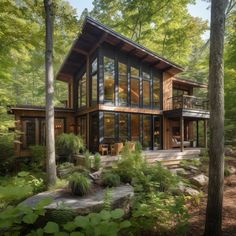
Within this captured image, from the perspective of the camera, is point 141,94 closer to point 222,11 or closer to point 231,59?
point 231,59

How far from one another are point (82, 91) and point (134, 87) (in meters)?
3.74

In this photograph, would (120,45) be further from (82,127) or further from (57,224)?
(57,224)

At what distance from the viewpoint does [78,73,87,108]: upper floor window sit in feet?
45.7

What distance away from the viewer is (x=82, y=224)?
1858 millimetres

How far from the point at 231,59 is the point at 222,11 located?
31.2ft

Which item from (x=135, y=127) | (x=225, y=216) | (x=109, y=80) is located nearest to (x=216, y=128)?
(x=225, y=216)

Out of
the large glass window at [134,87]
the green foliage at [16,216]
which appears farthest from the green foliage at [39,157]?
the green foliage at [16,216]

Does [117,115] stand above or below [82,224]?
above

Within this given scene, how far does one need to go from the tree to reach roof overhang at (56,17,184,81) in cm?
688

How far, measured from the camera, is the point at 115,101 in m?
11.8

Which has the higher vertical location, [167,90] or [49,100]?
[167,90]

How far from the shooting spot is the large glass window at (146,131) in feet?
42.9

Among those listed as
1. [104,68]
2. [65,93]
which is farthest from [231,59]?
[65,93]

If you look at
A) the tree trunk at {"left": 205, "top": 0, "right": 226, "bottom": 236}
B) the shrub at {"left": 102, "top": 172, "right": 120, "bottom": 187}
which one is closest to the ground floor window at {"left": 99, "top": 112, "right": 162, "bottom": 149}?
the shrub at {"left": 102, "top": 172, "right": 120, "bottom": 187}
